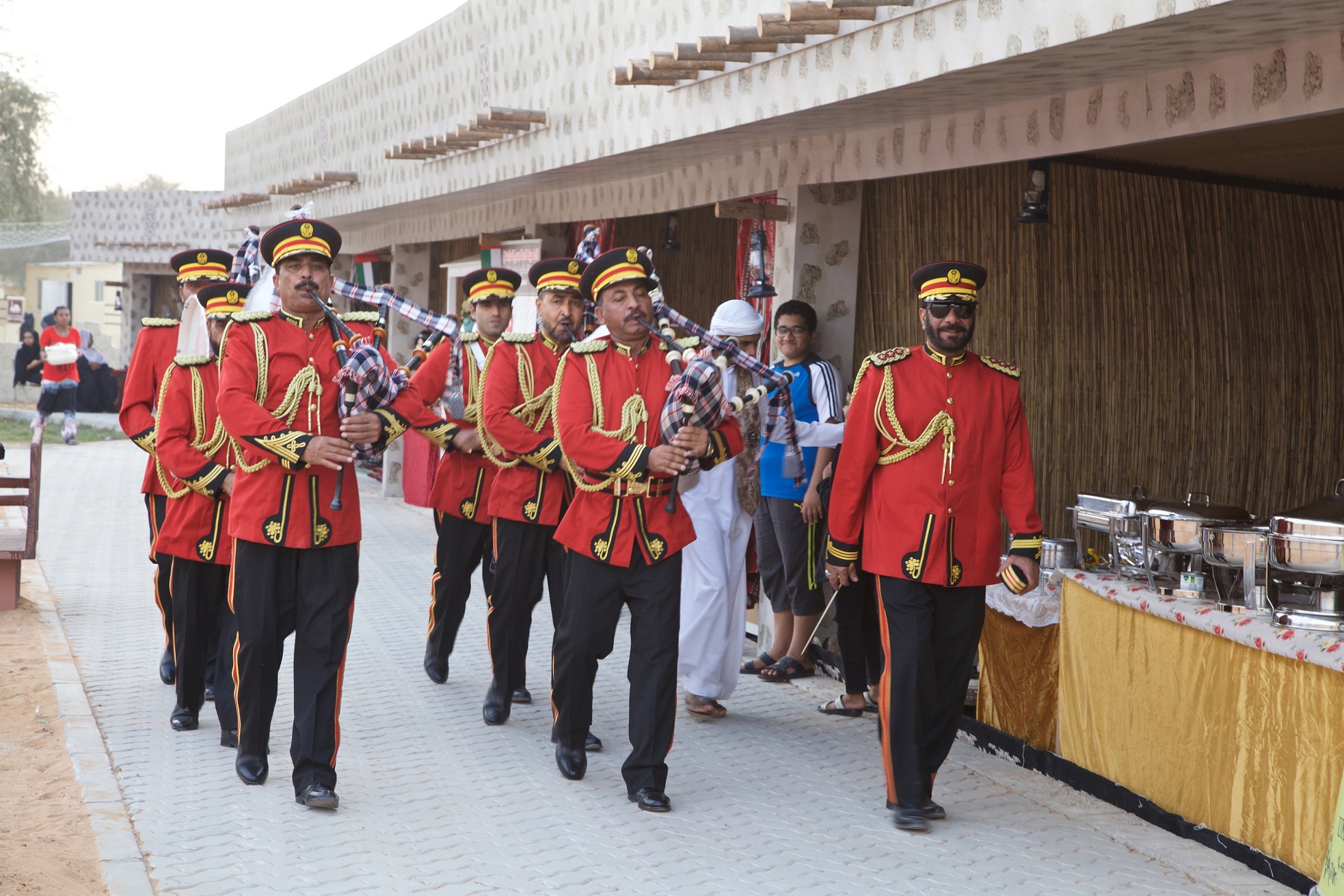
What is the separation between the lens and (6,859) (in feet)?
14.3

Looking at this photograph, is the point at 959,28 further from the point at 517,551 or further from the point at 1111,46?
the point at 517,551

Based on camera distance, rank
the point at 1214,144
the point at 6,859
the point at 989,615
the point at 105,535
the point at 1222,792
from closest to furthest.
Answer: the point at 6,859, the point at 1222,792, the point at 989,615, the point at 1214,144, the point at 105,535

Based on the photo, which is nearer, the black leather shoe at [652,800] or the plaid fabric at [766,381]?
the black leather shoe at [652,800]

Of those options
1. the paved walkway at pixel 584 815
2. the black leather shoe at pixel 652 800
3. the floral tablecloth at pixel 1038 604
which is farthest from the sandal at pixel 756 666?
the black leather shoe at pixel 652 800

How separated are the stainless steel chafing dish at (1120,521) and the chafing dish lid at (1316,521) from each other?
0.72 meters

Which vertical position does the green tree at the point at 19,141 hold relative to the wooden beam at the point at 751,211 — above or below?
above

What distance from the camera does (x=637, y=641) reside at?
5.11 metres

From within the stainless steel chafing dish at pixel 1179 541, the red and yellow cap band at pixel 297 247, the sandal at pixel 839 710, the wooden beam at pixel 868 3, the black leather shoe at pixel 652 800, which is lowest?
the sandal at pixel 839 710

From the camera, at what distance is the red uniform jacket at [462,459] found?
662 cm

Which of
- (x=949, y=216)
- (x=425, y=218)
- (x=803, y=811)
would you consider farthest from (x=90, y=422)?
(x=803, y=811)

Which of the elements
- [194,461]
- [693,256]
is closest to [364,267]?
[693,256]

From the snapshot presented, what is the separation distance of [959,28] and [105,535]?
9441mm

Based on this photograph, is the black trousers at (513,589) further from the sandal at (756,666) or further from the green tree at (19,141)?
the green tree at (19,141)

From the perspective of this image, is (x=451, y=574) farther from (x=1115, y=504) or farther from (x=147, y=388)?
(x=1115, y=504)
